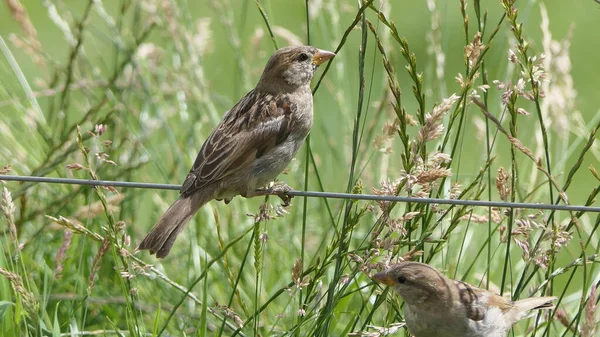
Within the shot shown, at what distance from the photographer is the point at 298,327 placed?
2660mm

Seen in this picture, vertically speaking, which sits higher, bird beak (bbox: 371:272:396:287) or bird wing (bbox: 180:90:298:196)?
bird wing (bbox: 180:90:298:196)

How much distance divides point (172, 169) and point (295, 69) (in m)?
0.84

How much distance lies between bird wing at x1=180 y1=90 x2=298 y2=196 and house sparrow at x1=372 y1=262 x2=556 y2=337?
876 millimetres

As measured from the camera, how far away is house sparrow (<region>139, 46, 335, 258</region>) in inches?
136

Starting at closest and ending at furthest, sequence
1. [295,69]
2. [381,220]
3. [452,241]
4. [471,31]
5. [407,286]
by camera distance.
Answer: [381,220], [407,286], [295,69], [452,241], [471,31]

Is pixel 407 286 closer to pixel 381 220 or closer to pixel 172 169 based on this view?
pixel 381 220

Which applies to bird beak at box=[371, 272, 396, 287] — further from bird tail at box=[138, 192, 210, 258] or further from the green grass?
bird tail at box=[138, 192, 210, 258]

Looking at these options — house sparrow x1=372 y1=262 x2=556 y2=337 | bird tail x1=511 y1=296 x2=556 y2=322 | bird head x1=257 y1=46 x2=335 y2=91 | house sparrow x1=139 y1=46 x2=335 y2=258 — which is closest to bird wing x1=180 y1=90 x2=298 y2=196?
house sparrow x1=139 y1=46 x2=335 y2=258

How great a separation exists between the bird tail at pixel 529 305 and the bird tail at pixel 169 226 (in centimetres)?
103

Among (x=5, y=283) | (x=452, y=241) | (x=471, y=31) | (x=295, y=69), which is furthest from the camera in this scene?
(x=471, y=31)

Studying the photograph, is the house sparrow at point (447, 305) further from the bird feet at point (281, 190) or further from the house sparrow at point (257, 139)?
the house sparrow at point (257, 139)

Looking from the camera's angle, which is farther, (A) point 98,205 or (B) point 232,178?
(B) point 232,178

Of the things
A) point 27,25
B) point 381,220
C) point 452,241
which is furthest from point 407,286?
point 27,25

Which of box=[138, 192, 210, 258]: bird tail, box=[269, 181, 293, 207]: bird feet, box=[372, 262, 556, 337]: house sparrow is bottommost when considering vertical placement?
box=[372, 262, 556, 337]: house sparrow
